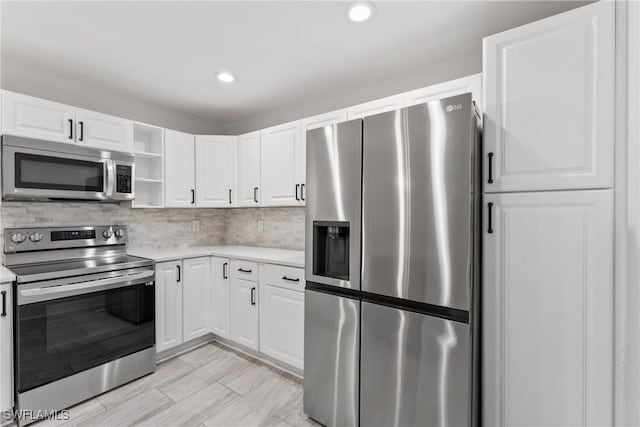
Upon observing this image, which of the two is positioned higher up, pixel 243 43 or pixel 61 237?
pixel 243 43

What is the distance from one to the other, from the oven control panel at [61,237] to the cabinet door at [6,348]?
609 millimetres

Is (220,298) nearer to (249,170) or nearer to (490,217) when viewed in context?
(249,170)

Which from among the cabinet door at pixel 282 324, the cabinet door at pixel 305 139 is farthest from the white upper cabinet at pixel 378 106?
the cabinet door at pixel 282 324

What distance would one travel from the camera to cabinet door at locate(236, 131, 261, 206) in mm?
3121

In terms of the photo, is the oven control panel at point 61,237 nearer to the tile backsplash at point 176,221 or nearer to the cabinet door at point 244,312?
the tile backsplash at point 176,221

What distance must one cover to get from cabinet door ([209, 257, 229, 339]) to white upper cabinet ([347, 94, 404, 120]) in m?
1.81

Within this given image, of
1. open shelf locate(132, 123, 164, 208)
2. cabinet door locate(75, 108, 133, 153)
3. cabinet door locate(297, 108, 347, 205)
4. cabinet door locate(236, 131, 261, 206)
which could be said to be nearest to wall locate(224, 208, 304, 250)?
cabinet door locate(236, 131, 261, 206)

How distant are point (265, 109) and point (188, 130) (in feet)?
3.30

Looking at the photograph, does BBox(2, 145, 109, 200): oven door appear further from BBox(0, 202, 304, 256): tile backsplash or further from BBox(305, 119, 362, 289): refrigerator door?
BBox(305, 119, 362, 289): refrigerator door

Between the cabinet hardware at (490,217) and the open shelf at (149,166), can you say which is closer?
the cabinet hardware at (490,217)

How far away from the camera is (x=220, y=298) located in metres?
2.98

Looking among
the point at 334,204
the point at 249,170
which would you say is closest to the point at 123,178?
the point at 249,170

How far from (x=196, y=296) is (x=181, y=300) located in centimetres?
15

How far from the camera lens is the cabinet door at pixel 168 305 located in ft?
8.64
